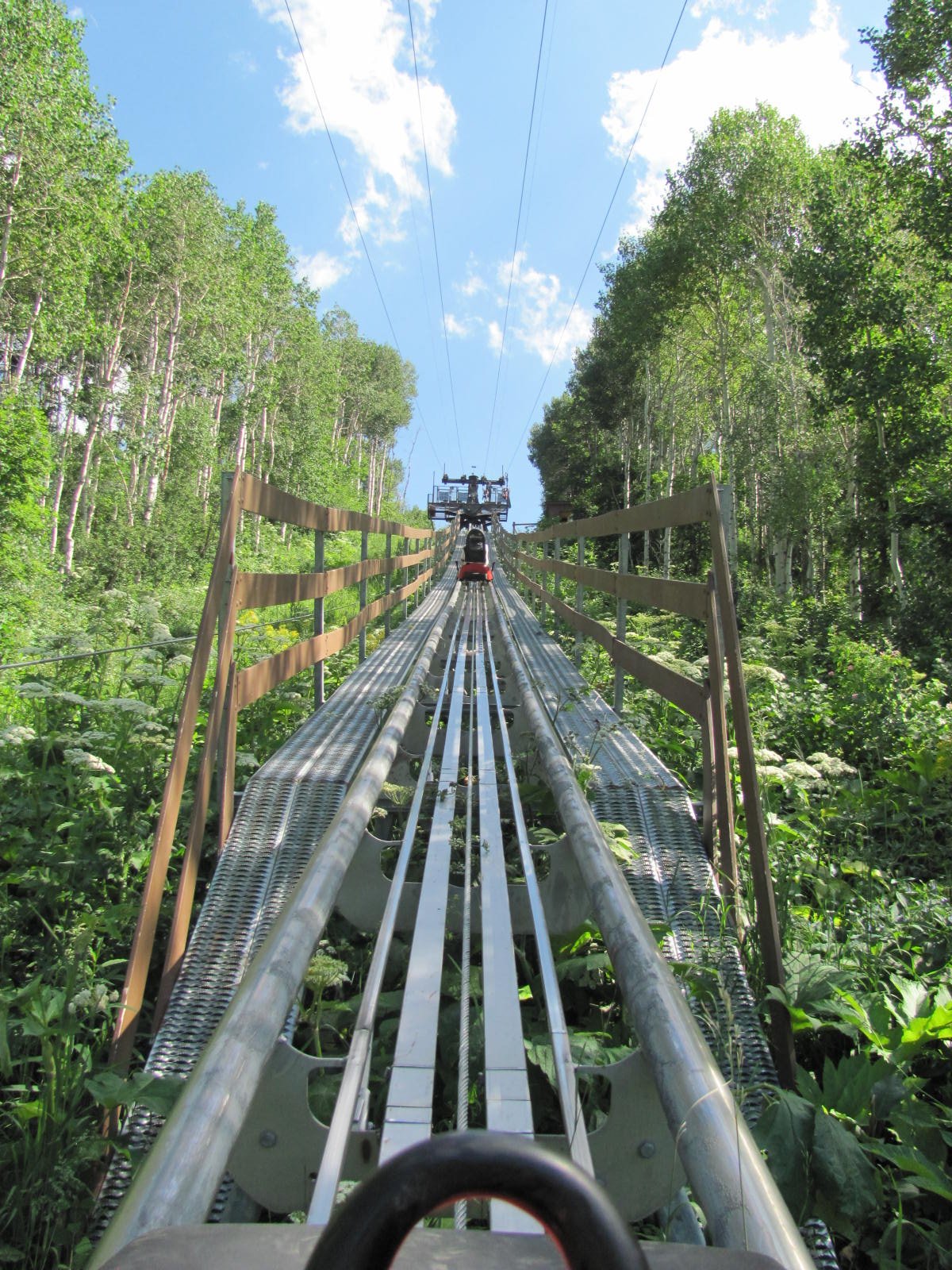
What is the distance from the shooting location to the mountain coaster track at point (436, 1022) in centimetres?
112

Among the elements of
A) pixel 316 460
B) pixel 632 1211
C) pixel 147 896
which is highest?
pixel 316 460

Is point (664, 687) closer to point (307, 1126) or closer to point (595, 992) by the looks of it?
point (595, 992)

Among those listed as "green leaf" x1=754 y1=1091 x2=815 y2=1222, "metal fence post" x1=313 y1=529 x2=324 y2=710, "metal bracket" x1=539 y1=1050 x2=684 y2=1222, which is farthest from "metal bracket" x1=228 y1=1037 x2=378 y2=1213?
"metal fence post" x1=313 y1=529 x2=324 y2=710

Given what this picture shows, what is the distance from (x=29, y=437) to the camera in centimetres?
1422

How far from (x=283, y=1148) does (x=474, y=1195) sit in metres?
1.40

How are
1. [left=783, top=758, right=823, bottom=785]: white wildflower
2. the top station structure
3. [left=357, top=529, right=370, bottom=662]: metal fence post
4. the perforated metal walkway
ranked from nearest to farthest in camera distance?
the perforated metal walkway → [left=783, top=758, right=823, bottom=785]: white wildflower → [left=357, top=529, right=370, bottom=662]: metal fence post → the top station structure

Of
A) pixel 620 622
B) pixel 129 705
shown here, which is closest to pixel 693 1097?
pixel 129 705

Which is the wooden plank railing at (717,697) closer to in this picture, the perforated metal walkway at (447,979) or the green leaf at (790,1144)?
the perforated metal walkway at (447,979)

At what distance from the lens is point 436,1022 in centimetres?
201

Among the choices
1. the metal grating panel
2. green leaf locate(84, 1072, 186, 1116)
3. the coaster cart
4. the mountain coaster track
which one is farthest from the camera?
the coaster cart

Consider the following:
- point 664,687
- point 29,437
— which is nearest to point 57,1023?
point 664,687

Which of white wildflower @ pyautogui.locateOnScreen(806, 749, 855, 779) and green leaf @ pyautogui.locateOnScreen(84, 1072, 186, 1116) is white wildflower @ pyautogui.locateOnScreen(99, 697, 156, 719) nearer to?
green leaf @ pyautogui.locateOnScreen(84, 1072, 186, 1116)

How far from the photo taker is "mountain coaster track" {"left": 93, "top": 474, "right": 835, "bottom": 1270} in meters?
1.12

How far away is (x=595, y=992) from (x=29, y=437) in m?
14.9
